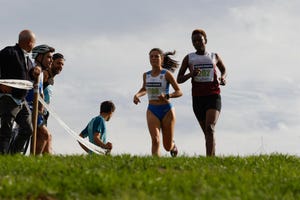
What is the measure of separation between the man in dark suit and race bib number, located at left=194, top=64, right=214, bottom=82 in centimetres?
342

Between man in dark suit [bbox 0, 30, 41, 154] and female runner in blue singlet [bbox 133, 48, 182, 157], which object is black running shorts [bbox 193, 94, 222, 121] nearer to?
female runner in blue singlet [bbox 133, 48, 182, 157]

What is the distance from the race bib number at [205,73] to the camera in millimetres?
13156

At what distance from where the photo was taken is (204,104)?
518 inches

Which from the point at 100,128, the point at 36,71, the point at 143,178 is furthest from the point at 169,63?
the point at 143,178

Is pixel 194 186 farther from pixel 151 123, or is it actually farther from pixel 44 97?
pixel 44 97

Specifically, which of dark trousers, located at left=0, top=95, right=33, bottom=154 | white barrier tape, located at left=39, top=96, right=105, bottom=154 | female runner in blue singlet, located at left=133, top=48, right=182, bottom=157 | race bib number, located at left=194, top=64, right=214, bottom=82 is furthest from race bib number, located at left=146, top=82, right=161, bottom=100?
dark trousers, located at left=0, top=95, right=33, bottom=154

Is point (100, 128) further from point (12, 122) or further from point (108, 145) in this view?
point (12, 122)

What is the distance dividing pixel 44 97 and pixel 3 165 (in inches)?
148

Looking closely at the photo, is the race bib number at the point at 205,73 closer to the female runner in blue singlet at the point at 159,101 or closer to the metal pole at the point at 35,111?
the female runner in blue singlet at the point at 159,101

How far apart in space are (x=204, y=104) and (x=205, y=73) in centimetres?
67

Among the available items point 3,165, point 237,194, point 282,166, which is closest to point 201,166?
point 282,166

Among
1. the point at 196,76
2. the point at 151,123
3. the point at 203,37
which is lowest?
the point at 151,123

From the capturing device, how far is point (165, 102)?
1273 cm

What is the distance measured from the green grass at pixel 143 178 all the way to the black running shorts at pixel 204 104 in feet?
8.25
